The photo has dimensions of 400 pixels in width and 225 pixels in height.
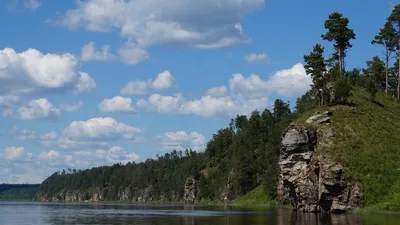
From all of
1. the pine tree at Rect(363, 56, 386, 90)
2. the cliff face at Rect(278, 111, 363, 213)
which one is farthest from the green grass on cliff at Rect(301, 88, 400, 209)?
the pine tree at Rect(363, 56, 386, 90)

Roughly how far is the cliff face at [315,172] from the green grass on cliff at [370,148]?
178cm

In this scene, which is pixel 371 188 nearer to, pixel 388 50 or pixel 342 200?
pixel 342 200

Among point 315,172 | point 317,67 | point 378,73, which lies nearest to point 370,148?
point 315,172

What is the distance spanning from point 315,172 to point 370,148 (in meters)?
12.1

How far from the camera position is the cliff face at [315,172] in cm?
9825

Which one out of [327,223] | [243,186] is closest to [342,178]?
[327,223]

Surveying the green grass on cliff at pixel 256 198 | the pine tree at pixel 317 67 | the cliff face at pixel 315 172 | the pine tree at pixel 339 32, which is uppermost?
the pine tree at pixel 339 32

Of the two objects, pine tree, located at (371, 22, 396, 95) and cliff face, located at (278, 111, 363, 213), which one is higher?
pine tree, located at (371, 22, 396, 95)

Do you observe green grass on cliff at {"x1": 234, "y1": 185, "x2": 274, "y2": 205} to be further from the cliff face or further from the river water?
the river water

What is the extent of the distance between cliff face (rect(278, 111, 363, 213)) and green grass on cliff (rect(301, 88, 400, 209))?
178 centimetres

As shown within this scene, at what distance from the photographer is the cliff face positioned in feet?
322

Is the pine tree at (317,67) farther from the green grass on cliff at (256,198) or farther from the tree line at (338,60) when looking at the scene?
the green grass on cliff at (256,198)

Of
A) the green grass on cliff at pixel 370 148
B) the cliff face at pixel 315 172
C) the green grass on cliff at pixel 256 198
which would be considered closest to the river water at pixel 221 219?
the cliff face at pixel 315 172

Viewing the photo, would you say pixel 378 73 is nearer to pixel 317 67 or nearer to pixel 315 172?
pixel 317 67
